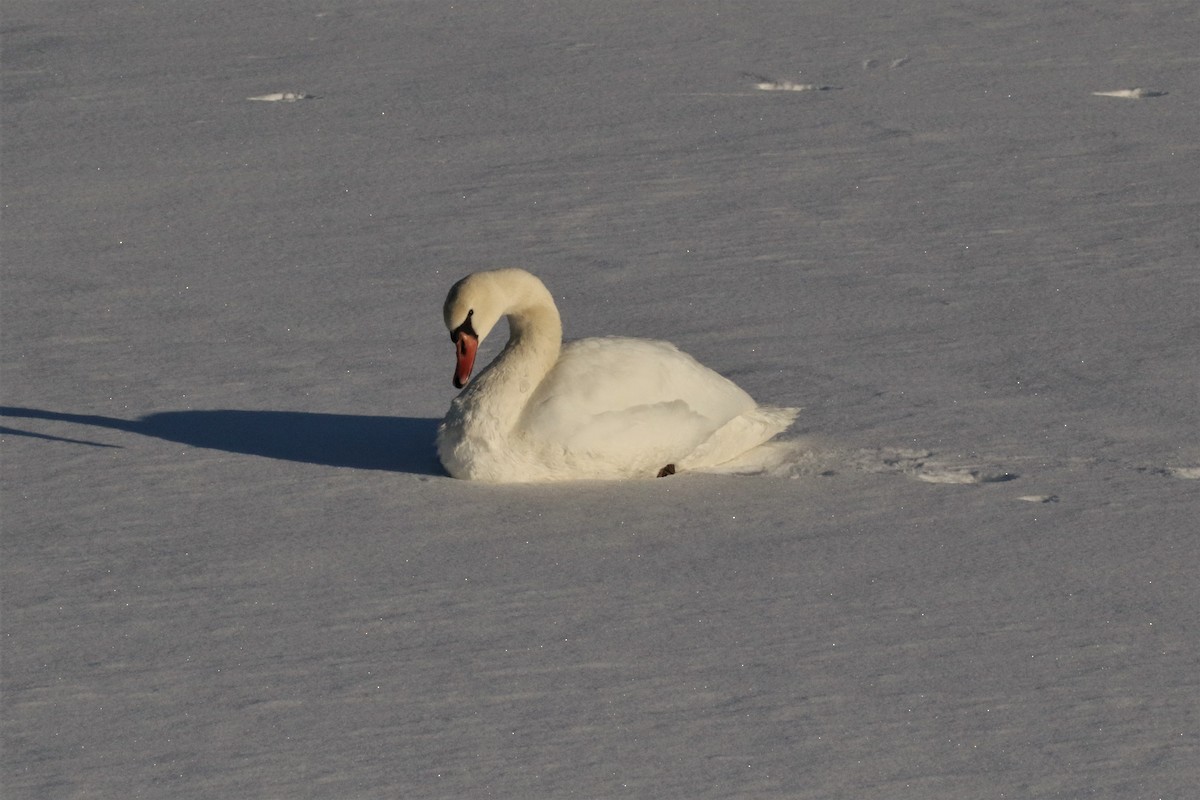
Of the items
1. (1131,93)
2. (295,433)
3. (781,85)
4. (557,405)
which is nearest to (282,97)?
(781,85)

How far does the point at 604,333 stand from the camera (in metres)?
7.39

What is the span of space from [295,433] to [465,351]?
0.81 meters

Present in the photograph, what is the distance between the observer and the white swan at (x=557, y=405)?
5.74 meters

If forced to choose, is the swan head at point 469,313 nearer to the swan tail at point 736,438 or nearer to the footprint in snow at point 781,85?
the swan tail at point 736,438

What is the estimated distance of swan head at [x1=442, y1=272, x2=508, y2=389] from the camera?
573 cm

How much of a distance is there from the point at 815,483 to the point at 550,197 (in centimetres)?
353

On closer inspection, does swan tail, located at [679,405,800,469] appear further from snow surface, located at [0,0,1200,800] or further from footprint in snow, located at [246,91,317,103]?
footprint in snow, located at [246,91,317,103]

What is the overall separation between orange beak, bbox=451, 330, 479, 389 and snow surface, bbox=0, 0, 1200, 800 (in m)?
0.35

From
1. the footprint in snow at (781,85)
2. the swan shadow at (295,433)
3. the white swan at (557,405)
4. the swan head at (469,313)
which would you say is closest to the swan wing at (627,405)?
the white swan at (557,405)

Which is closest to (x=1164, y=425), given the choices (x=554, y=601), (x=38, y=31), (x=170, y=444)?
(x=554, y=601)

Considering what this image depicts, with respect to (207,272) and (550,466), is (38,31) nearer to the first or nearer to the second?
(207,272)

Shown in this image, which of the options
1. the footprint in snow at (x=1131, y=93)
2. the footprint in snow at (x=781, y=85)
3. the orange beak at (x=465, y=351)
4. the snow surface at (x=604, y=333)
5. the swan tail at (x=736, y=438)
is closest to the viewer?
the snow surface at (x=604, y=333)

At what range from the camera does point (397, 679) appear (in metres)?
4.33

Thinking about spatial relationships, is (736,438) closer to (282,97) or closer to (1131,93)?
(1131,93)
